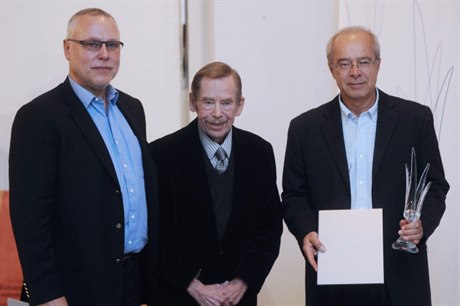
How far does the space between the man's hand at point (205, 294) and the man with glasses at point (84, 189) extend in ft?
0.59

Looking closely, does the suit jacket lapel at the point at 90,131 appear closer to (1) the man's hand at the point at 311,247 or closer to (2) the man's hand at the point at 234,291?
(2) the man's hand at the point at 234,291

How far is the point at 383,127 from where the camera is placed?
8.52ft

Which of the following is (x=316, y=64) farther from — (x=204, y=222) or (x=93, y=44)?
(x=93, y=44)

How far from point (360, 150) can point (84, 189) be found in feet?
3.65

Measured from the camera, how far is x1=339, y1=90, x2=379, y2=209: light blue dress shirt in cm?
258

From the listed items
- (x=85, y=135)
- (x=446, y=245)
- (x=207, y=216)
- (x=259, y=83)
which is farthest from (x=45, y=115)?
(x=446, y=245)

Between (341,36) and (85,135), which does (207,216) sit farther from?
(341,36)

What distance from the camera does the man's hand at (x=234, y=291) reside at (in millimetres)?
2648

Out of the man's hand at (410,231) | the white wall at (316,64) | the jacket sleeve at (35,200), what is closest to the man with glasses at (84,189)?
the jacket sleeve at (35,200)

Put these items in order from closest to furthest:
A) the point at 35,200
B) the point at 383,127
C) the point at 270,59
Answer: the point at 35,200 < the point at 383,127 < the point at 270,59

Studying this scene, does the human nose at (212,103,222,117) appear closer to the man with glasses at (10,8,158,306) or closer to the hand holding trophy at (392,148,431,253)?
the man with glasses at (10,8,158,306)

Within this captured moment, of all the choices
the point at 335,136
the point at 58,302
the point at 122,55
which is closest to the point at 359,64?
the point at 335,136

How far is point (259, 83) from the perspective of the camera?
3.87 metres

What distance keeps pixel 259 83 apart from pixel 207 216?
145 centimetres
